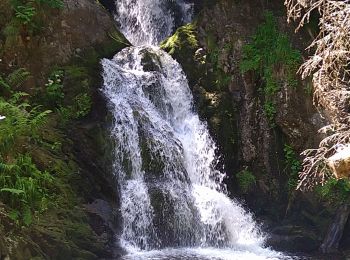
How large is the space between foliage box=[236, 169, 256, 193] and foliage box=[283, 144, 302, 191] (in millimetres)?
910

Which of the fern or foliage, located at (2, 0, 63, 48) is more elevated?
foliage, located at (2, 0, 63, 48)

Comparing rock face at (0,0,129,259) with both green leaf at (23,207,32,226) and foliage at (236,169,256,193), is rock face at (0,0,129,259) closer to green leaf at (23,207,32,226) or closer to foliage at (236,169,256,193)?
green leaf at (23,207,32,226)

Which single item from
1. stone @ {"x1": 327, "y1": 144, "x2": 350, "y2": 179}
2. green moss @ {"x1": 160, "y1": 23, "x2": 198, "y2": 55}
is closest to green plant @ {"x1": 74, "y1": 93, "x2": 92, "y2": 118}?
green moss @ {"x1": 160, "y1": 23, "x2": 198, "y2": 55}

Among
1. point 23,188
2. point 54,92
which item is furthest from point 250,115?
point 23,188

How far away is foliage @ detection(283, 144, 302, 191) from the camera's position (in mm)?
11213

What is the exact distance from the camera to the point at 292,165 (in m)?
11.4

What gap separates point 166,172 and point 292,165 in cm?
329

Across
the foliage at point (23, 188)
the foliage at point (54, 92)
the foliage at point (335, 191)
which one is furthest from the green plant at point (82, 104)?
the foliage at point (335, 191)

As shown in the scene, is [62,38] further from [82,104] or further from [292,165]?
[292,165]

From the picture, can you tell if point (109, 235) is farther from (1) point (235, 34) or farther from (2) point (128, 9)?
(2) point (128, 9)

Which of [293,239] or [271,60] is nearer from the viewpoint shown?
[293,239]

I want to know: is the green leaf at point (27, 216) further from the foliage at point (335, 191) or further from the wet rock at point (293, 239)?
the foliage at point (335, 191)

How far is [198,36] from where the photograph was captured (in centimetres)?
1366

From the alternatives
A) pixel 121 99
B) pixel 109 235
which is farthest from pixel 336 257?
pixel 121 99
